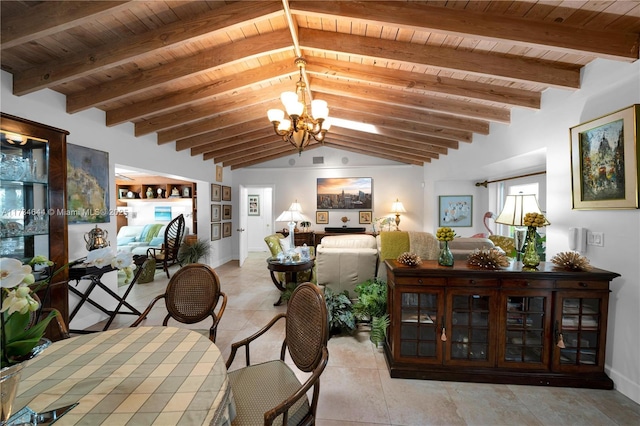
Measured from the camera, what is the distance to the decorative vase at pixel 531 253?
6.79ft

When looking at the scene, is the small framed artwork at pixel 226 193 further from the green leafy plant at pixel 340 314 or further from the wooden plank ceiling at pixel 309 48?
the green leafy plant at pixel 340 314

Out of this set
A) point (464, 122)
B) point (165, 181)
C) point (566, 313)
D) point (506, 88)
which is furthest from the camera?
point (165, 181)

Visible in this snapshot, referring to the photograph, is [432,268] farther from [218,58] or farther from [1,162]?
[1,162]

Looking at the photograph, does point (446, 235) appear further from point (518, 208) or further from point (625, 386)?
point (625, 386)

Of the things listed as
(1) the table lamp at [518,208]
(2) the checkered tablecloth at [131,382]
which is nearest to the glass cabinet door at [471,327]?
(1) the table lamp at [518,208]

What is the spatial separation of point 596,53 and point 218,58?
9.35ft

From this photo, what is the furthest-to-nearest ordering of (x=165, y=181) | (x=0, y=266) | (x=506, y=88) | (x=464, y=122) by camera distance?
(x=165, y=181), (x=464, y=122), (x=506, y=88), (x=0, y=266)

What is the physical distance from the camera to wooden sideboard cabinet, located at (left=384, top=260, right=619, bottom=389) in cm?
195

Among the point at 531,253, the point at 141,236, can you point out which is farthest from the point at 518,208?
the point at 141,236

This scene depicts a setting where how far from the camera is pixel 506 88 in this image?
254cm

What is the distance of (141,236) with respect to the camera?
6340 millimetres

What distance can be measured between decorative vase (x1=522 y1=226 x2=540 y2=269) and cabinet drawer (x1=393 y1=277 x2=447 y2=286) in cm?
71

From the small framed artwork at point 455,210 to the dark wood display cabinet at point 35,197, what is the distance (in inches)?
235

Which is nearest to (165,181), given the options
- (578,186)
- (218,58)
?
(218,58)
